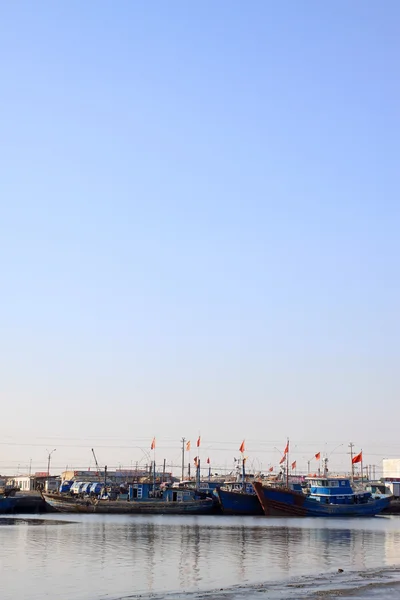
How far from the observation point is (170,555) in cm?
5756

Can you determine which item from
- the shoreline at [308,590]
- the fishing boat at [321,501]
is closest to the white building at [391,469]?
the fishing boat at [321,501]

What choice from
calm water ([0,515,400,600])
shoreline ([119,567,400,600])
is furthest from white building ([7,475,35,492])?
shoreline ([119,567,400,600])

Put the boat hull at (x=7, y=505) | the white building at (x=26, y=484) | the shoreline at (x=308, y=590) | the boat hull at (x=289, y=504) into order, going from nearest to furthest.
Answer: the shoreline at (x=308, y=590) < the boat hull at (x=289, y=504) < the boat hull at (x=7, y=505) < the white building at (x=26, y=484)

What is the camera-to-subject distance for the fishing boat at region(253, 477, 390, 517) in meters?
104

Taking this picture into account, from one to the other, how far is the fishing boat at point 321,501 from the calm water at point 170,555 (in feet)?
30.7

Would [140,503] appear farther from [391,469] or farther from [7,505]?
[391,469]

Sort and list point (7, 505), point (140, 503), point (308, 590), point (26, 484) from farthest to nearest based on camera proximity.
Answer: point (26, 484), point (7, 505), point (140, 503), point (308, 590)

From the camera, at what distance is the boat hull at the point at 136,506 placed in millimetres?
107562

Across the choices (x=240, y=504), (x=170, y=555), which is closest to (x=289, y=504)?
(x=240, y=504)

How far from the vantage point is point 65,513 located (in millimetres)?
110125

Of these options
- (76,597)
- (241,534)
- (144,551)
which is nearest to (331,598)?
(76,597)

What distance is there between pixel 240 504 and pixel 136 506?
14.6m

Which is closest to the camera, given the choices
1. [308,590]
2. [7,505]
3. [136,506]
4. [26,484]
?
[308,590]

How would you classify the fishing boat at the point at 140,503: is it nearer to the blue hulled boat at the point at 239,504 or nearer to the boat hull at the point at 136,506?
the boat hull at the point at 136,506
